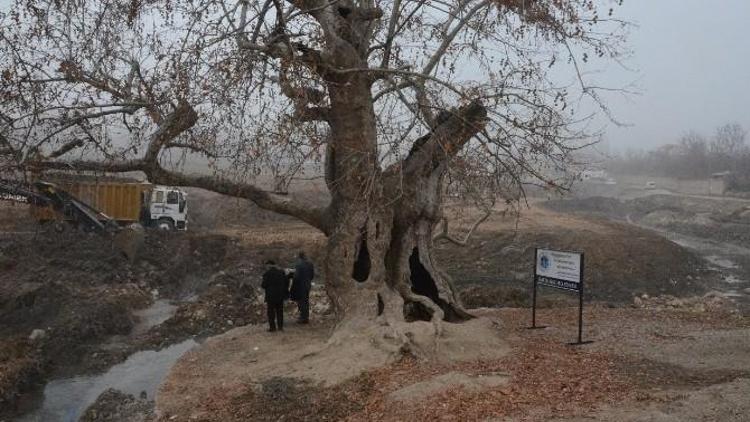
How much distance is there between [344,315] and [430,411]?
459 cm

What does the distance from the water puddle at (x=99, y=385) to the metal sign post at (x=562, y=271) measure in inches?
264

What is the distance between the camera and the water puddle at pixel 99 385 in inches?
443

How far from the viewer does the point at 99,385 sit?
12586 millimetres

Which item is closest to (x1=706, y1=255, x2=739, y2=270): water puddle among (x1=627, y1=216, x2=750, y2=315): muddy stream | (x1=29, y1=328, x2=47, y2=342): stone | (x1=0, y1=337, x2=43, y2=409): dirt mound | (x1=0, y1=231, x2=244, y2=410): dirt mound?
(x1=627, y1=216, x2=750, y2=315): muddy stream

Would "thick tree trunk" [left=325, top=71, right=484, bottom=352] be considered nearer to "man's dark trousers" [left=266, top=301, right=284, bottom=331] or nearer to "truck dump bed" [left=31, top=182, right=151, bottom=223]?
"man's dark trousers" [left=266, top=301, right=284, bottom=331]

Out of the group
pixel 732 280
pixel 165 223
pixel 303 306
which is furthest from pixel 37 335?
pixel 732 280

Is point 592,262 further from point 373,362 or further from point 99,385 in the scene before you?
point 99,385

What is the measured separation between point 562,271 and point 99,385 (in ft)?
27.1

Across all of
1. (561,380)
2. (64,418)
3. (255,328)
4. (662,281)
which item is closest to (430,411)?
(561,380)

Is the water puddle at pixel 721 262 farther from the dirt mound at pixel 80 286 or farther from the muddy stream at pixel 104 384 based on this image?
the muddy stream at pixel 104 384

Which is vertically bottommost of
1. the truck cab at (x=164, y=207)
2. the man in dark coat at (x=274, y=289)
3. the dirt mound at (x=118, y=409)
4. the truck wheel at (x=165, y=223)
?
the dirt mound at (x=118, y=409)

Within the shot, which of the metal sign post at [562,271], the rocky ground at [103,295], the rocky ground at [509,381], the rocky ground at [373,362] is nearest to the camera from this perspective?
the rocky ground at [509,381]

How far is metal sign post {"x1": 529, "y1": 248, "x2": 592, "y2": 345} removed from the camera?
11.1 m

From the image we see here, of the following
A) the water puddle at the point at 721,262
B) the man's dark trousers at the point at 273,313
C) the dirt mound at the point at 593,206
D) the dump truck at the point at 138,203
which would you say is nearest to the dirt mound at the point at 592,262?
the water puddle at the point at 721,262
